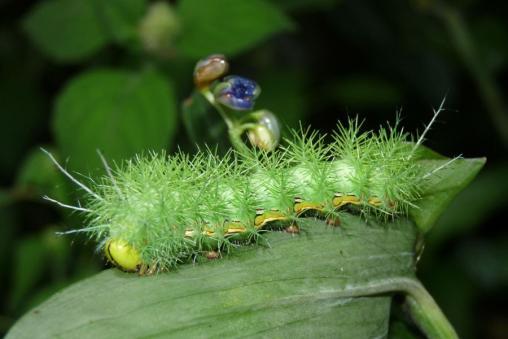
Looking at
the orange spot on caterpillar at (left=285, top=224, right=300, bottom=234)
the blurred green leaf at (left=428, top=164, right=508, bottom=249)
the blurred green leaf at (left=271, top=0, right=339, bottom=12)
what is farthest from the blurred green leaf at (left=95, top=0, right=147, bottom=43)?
the blurred green leaf at (left=428, top=164, right=508, bottom=249)

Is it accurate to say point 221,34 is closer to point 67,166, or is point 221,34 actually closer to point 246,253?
point 67,166

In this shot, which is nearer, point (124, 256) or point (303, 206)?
point (124, 256)

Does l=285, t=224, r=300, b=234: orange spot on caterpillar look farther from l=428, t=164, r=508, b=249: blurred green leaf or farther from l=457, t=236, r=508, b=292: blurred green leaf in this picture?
l=457, t=236, r=508, b=292: blurred green leaf

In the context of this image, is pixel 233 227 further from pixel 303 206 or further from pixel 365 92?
pixel 365 92

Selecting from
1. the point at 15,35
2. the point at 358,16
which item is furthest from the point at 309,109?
the point at 15,35

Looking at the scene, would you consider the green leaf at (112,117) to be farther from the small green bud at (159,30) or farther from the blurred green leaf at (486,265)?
the blurred green leaf at (486,265)

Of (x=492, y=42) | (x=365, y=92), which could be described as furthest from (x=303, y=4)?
(x=492, y=42)
